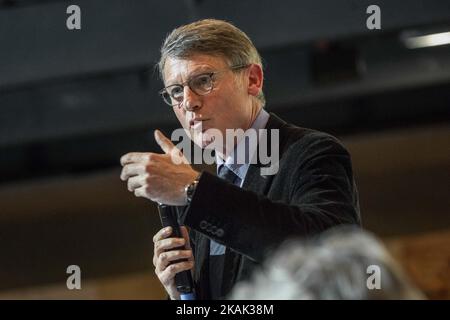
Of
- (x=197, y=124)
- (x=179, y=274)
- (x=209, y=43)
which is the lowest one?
(x=179, y=274)

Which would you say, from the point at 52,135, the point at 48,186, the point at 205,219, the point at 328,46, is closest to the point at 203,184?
the point at 205,219

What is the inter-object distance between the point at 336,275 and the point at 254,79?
0.99m

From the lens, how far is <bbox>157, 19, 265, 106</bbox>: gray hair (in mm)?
1526

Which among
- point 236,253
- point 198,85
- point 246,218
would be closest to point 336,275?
point 246,218

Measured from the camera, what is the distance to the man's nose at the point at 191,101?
1.48 meters

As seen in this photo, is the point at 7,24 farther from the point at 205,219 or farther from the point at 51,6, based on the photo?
the point at 205,219

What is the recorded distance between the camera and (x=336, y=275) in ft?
2.21

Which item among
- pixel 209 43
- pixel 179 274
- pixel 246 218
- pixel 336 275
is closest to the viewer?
pixel 336 275

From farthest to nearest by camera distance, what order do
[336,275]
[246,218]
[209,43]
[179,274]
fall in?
[209,43] → [179,274] → [246,218] → [336,275]

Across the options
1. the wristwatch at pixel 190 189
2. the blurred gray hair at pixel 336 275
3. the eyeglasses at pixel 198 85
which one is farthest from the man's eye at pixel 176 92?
the blurred gray hair at pixel 336 275

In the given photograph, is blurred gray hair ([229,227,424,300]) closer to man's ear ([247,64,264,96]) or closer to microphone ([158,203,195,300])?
microphone ([158,203,195,300])

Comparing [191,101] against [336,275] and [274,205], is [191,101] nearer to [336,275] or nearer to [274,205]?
[274,205]

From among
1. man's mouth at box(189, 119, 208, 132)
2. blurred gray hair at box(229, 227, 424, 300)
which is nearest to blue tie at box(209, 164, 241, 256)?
man's mouth at box(189, 119, 208, 132)

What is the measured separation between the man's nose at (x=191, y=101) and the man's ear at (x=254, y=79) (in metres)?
0.15
